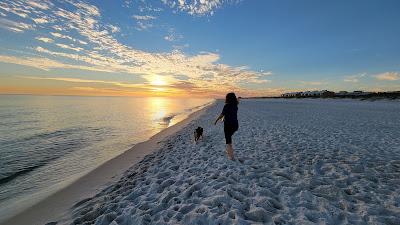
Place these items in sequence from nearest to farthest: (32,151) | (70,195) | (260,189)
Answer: (260,189)
(70,195)
(32,151)

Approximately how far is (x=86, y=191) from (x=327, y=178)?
7.41m

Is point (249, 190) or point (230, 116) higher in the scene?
point (230, 116)

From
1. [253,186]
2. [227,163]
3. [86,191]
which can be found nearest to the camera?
[253,186]

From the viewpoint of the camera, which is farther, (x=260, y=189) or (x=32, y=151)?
(x=32, y=151)

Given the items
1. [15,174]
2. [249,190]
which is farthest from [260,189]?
[15,174]

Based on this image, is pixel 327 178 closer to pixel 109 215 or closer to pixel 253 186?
pixel 253 186

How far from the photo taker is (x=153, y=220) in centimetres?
505

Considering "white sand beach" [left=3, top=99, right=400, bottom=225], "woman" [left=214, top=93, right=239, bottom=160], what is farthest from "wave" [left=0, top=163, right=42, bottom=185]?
"woman" [left=214, top=93, right=239, bottom=160]

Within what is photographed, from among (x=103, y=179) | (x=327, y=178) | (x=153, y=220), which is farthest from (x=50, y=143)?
(x=327, y=178)

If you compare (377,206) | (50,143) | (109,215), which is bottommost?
(50,143)

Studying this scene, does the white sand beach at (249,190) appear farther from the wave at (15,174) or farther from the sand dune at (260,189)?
the wave at (15,174)

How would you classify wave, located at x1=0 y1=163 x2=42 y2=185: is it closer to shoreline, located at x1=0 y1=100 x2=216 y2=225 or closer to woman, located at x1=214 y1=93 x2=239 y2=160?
shoreline, located at x1=0 y1=100 x2=216 y2=225

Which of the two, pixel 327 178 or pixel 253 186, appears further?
pixel 327 178

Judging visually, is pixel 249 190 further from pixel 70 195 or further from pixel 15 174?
pixel 15 174
